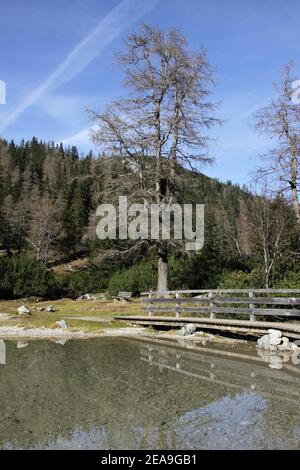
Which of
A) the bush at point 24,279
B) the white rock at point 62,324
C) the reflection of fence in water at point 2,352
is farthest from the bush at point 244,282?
the bush at point 24,279

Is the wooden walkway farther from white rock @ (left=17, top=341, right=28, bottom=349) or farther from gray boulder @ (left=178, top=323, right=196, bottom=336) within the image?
white rock @ (left=17, top=341, right=28, bottom=349)

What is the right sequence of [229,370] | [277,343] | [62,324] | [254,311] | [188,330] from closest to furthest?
[229,370] → [277,343] → [254,311] → [188,330] → [62,324]

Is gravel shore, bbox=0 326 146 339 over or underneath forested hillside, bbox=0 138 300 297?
underneath

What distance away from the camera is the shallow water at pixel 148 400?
5863mm

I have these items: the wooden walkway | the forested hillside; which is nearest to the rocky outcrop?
the wooden walkway

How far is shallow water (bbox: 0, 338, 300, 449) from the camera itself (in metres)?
5.86

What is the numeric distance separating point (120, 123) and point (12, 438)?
1997 centimetres

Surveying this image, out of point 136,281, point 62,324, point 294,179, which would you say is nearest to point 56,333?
point 62,324

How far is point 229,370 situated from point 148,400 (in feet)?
9.94

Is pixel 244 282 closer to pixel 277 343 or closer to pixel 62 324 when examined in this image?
pixel 277 343

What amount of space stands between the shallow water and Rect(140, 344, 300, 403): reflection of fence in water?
21mm

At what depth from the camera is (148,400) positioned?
7.74m

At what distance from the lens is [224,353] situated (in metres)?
12.6

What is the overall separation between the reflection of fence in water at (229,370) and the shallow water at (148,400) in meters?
0.02
